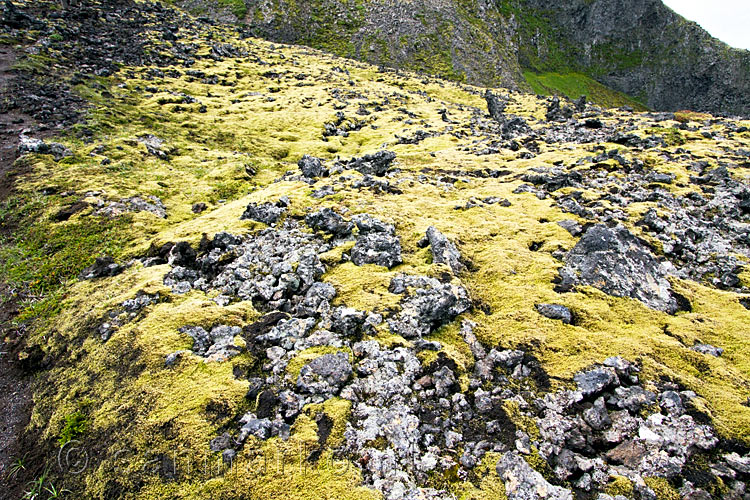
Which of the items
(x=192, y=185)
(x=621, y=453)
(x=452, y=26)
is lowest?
(x=192, y=185)

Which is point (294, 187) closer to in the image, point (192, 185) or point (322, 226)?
point (322, 226)

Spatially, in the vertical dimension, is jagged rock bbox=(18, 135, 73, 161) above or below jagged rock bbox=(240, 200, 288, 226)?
below

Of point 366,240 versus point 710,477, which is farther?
point 366,240

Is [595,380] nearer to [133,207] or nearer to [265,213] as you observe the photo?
[265,213]

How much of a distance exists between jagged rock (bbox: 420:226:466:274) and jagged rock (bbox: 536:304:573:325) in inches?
105

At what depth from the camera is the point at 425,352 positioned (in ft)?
26.4

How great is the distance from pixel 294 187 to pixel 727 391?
16025 mm

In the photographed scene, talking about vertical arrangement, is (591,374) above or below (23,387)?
above

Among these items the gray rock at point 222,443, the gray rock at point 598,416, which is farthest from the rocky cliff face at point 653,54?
the gray rock at point 222,443

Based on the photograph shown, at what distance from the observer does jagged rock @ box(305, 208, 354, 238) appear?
1261cm

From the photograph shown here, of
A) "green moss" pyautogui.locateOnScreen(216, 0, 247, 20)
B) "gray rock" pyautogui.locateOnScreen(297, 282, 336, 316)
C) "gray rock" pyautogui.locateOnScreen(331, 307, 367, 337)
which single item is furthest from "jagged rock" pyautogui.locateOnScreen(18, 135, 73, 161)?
"green moss" pyautogui.locateOnScreen(216, 0, 247, 20)

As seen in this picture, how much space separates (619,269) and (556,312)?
9.42ft

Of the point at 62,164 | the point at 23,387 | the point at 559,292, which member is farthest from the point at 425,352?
the point at 62,164

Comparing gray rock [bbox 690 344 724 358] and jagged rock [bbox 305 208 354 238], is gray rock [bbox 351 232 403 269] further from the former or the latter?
gray rock [bbox 690 344 724 358]
